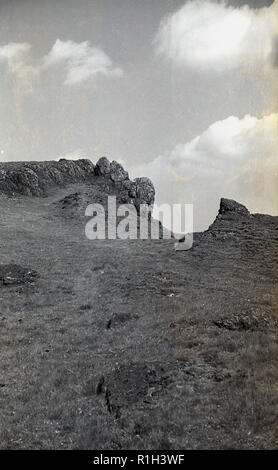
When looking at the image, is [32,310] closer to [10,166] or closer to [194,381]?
[194,381]

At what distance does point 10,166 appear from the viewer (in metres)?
75.2

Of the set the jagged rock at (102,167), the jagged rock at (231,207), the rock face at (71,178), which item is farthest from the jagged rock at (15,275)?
the jagged rock at (102,167)

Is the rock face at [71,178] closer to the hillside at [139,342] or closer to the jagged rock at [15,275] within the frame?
the hillside at [139,342]

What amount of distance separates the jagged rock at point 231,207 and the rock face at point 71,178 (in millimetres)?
17074

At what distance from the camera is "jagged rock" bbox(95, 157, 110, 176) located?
262ft

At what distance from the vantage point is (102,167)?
80.4 metres

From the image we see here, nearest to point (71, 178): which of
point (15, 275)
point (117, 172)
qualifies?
point (117, 172)

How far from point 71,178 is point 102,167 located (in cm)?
690

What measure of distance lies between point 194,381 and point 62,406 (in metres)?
5.56

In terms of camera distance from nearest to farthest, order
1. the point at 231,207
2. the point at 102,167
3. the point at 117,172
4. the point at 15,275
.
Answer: the point at 15,275 < the point at 231,207 < the point at 117,172 < the point at 102,167

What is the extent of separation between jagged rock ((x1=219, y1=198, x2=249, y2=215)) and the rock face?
1707 centimetres

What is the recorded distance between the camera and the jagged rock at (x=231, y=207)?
56.6m

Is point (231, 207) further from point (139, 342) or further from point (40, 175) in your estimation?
point (139, 342)
